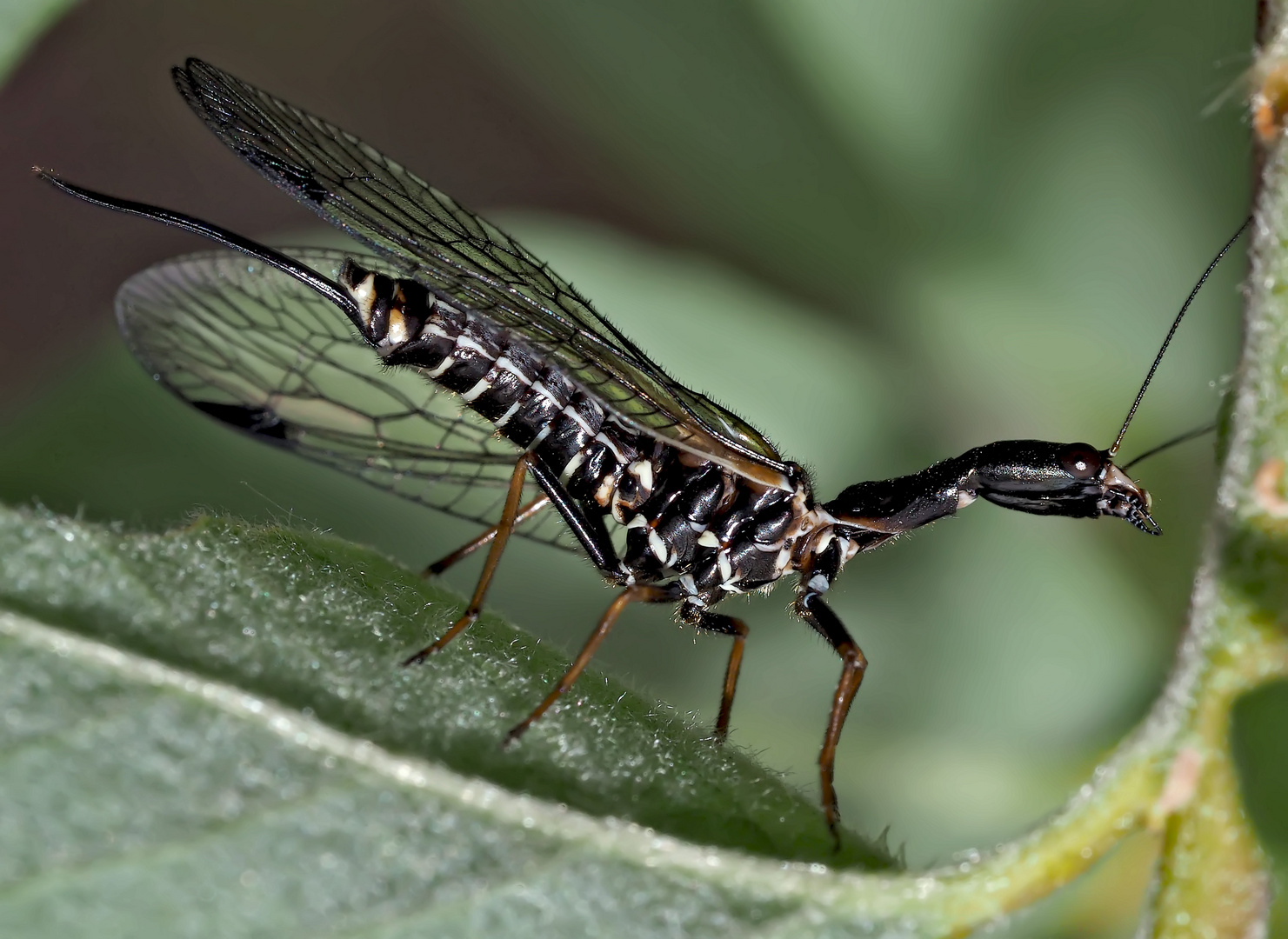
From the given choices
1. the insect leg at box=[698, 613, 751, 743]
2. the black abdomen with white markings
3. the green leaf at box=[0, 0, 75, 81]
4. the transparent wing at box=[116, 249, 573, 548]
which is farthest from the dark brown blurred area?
the green leaf at box=[0, 0, 75, 81]

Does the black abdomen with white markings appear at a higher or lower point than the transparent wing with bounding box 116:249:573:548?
higher

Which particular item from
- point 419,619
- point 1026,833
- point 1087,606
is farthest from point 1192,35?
point 419,619

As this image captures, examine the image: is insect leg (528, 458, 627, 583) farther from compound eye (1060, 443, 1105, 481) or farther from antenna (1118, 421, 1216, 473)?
antenna (1118, 421, 1216, 473)

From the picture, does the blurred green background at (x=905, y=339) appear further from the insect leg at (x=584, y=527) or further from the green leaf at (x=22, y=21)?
the green leaf at (x=22, y=21)

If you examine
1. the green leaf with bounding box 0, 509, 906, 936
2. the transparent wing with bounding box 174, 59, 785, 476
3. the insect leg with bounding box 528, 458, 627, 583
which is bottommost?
the green leaf with bounding box 0, 509, 906, 936

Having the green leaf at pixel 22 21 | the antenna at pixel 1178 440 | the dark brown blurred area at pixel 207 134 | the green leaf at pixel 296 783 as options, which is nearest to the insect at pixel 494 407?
the antenna at pixel 1178 440

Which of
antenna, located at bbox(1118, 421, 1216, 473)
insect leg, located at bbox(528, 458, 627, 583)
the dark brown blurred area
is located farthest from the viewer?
the dark brown blurred area
